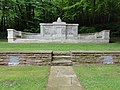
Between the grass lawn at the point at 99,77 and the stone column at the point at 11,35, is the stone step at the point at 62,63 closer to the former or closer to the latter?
the grass lawn at the point at 99,77

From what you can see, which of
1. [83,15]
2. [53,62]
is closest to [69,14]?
[83,15]

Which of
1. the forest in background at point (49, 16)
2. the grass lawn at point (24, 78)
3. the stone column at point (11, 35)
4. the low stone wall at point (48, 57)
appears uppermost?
the forest in background at point (49, 16)

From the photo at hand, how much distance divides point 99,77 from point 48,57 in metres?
2.44

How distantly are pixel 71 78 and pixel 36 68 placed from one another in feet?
6.19

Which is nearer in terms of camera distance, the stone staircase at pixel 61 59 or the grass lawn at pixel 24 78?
the grass lawn at pixel 24 78

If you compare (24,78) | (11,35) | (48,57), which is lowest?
(24,78)

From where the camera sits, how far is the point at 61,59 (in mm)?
8570

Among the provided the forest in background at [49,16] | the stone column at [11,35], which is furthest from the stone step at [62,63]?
the forest in background at [49,16]

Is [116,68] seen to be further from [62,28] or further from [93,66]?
[62,28]

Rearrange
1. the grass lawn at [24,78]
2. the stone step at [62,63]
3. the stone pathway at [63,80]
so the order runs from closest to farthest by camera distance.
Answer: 1. the stone pathway at [63,80]
2. the grass lawn at [24,78]
3. the stone step at [62,63]

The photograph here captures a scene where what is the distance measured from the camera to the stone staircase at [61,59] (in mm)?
8178

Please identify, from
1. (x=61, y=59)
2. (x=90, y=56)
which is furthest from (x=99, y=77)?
(x=61, y=59)

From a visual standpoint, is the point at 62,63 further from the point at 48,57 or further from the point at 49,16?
the point at 49,16

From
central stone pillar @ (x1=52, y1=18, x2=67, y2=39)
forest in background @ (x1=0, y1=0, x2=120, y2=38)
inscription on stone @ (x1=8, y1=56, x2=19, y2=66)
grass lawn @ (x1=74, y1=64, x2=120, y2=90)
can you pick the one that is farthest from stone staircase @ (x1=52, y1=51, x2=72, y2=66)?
forest in background @ (x1=0, y1=0, x2=120, y2=38)
